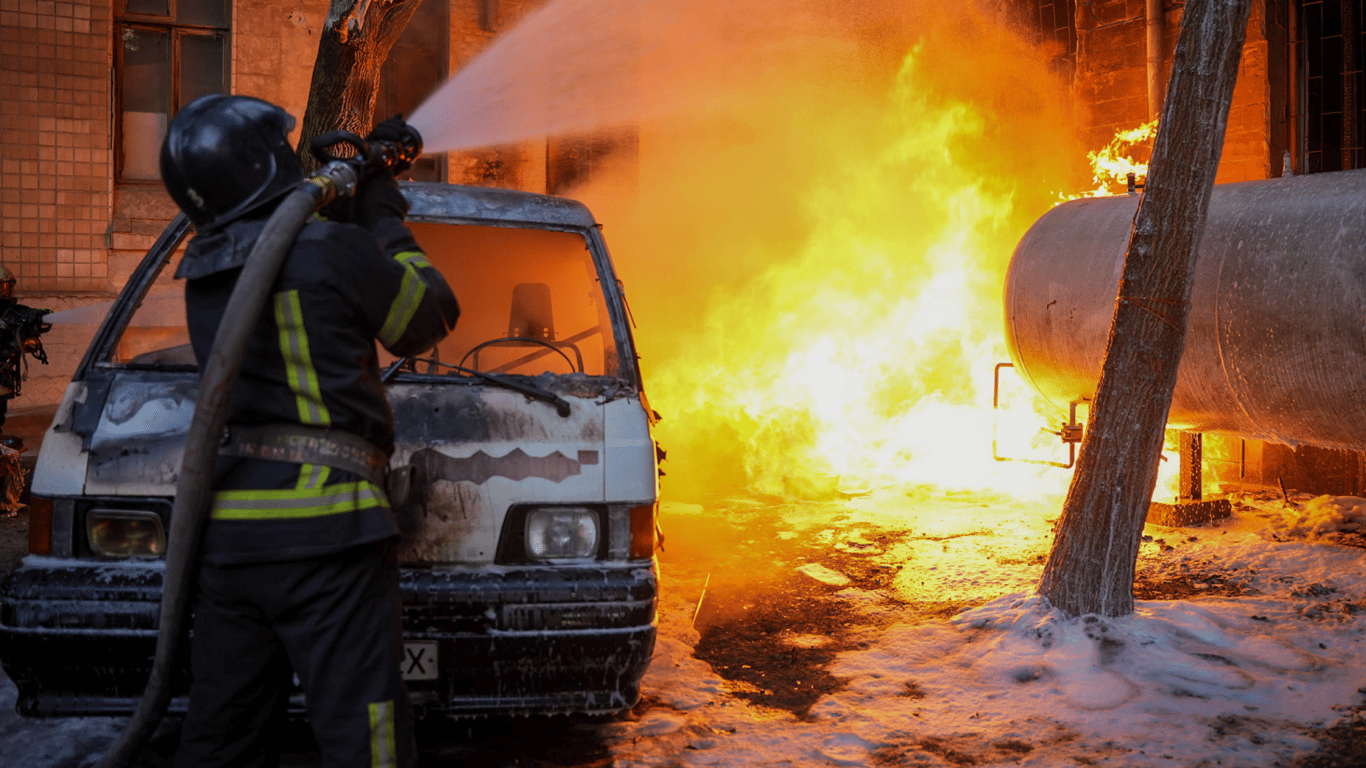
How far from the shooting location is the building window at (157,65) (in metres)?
10.8

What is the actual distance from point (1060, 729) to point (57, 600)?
3501 mm

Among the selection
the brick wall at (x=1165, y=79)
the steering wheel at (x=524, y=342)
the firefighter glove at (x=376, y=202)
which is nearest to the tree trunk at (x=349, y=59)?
the steering wheel at (x=524, y=342)

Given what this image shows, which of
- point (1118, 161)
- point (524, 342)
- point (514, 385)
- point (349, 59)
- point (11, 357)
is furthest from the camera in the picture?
point (1118, 161)

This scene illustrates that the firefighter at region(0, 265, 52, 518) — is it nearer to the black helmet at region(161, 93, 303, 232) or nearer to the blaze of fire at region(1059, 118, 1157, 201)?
the black helmet at region(161, 93, 303, 232)

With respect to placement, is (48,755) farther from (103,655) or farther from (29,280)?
(29,280)

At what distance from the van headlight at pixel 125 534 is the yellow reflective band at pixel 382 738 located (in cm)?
115

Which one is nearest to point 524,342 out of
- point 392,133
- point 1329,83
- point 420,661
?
point 392,133

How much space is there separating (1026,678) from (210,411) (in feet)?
11.8

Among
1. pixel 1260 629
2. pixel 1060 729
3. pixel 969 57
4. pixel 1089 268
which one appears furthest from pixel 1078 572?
pixel 969 57

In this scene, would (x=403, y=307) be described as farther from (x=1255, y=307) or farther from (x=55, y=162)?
(x=55, y=162)

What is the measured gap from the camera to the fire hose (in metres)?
2.12

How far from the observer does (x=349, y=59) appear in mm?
6852

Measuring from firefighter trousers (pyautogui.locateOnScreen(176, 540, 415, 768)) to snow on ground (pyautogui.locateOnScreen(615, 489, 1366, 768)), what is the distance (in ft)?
4.52

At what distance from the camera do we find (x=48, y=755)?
3232 millimetres
